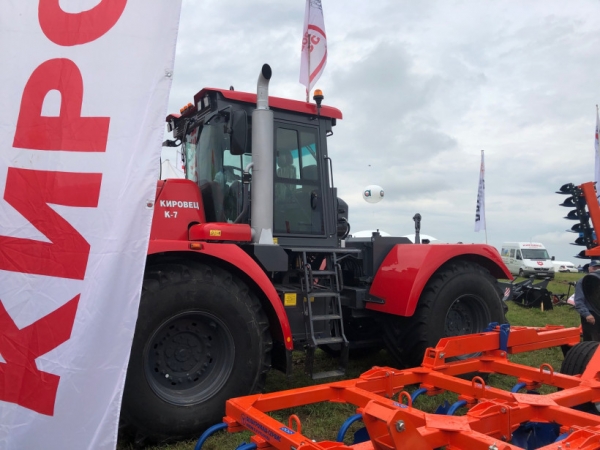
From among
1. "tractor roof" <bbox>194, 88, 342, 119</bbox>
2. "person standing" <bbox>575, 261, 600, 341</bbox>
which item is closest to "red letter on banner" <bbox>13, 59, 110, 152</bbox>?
"tractor roof" <bbox>194, 88, 342, 119</bbox>

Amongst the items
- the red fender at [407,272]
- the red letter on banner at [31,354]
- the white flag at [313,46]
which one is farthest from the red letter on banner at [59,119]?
the white flag at [313,46]

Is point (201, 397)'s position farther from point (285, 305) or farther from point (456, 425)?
point (456, 425)

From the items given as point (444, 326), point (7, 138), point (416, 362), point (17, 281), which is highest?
point (7, 138)

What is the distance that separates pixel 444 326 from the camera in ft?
16.1

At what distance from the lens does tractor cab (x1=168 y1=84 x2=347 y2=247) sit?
423 cm

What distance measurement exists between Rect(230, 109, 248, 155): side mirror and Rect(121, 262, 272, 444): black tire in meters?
1.00

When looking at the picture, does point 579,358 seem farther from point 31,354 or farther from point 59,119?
point 59,119

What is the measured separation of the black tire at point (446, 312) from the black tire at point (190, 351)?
1.69 m

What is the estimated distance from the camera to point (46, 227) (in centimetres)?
195

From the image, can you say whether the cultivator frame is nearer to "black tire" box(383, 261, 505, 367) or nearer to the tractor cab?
"black tire" box(383, 261, 505, 367)

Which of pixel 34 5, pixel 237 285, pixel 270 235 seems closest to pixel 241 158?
pixel 270 235

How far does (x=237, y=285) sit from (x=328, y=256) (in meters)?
1.22

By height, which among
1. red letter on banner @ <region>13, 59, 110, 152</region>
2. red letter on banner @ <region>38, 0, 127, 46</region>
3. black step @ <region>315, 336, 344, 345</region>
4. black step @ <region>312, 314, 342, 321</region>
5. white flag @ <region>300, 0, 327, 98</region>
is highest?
white flag @ <region>300, 0, 327, 98</region>

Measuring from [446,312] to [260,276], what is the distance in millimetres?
2146
